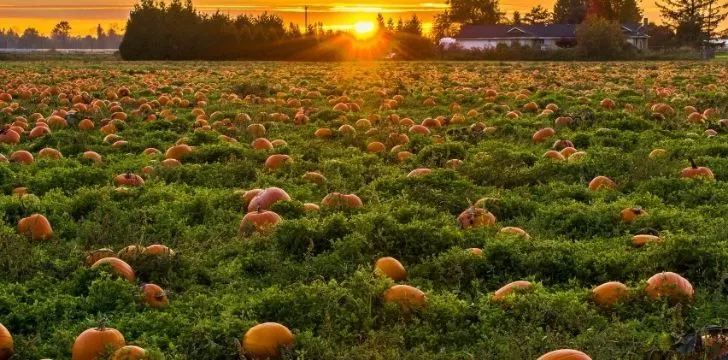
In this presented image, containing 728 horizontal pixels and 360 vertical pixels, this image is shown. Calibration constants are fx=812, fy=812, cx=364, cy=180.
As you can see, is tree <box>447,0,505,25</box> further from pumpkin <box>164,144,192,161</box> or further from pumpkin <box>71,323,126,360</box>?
pumpkin <box>71,323,126,360</box>

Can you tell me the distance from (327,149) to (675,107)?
7.09m

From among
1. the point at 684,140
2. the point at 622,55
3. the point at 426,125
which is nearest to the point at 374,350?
the point at 684,140

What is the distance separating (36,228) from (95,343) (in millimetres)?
2303

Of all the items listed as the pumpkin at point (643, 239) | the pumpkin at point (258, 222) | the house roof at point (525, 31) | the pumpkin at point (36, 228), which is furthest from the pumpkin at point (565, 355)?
the house roof at point (525, 31)

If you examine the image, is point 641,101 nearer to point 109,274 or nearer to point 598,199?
point 598,199

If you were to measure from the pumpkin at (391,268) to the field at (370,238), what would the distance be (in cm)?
10

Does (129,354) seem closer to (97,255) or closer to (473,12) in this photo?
(97,255)

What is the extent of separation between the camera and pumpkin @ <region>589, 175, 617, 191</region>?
7.04 meters

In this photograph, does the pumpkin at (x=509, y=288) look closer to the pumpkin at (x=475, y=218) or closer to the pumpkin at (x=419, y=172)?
the pumpkin at (x=475, y=218)

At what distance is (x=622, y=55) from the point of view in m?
54.5

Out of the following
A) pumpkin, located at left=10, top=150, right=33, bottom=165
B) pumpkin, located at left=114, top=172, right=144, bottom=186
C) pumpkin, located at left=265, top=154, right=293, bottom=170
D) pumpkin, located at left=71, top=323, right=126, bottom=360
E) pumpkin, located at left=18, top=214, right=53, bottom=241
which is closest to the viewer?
pumpkin, located at left=71, top=323, right=126, bottom=360

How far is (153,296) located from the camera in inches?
173

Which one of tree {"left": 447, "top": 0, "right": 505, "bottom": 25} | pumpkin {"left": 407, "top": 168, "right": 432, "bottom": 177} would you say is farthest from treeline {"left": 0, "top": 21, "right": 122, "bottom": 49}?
pumpkin {"left": 407, "top": 168, "right": 432, "bottom": 177}

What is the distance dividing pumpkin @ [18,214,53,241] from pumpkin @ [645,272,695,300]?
3.95 m
